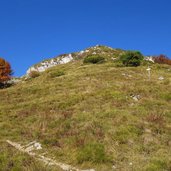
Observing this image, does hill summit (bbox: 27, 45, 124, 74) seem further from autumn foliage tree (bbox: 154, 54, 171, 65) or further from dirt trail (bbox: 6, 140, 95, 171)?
dirt trail (bbox: 6, 140, 95, 171)

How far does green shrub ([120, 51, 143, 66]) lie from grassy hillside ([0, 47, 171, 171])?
3160cm

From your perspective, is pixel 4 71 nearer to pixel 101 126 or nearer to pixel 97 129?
pixel 101 126

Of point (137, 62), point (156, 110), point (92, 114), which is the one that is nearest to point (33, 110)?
point (92, 114)

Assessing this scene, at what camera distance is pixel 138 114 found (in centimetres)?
2258

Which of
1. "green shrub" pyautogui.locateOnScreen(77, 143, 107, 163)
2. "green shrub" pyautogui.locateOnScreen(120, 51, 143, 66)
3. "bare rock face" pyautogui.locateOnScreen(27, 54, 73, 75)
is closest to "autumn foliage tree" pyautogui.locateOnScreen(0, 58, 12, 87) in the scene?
"green shrub" pyautogui.locateOnScreen(120, 51, 143, 66)

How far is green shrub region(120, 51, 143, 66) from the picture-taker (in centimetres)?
6334

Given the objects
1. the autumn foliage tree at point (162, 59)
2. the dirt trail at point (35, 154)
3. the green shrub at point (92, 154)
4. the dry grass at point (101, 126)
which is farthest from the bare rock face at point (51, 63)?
the green shrub at point (92, 154)

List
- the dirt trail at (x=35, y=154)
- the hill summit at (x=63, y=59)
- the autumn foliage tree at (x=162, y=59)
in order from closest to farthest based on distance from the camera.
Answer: the dirt trail at (x=35, y=154)
the autumn foliage tree at (x=162, y=59)
the hill summit at (x=63, y=59)

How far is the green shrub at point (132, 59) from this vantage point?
63.3m

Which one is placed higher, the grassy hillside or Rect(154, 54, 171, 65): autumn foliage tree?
Rect(154, 54, 171, 65): autumn foliage tree

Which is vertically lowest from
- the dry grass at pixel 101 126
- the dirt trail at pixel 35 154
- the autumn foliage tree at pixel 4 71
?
the dirt trail at pixel 35 154

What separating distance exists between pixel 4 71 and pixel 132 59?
29.2 m

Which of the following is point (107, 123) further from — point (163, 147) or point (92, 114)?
point (163, 147)

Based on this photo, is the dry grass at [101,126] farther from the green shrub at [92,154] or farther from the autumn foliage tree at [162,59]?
the autumn foliage tree at [162,59]
